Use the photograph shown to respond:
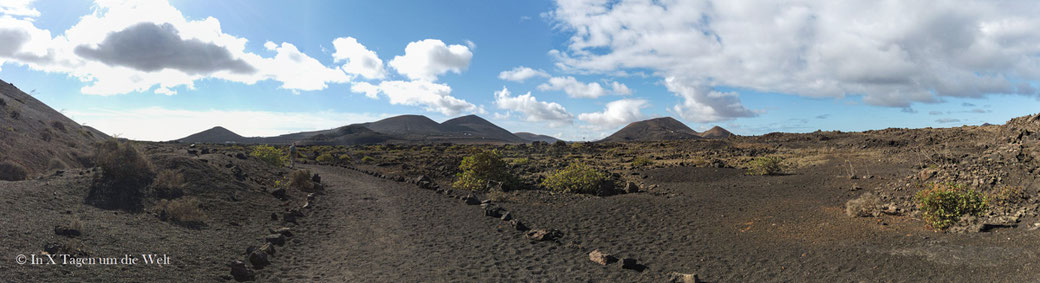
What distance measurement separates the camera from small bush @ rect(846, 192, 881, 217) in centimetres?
1105

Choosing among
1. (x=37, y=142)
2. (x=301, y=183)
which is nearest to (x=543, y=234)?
(x=301, y=183)

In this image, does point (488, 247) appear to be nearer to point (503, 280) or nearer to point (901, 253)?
point (503, 280)

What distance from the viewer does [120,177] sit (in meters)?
12.2

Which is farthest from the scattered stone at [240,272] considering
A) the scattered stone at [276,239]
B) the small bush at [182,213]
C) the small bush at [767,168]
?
A: the small bush at [767,168]

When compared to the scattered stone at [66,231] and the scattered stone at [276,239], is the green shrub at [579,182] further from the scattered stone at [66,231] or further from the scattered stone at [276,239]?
the scattered stone at [66,231]

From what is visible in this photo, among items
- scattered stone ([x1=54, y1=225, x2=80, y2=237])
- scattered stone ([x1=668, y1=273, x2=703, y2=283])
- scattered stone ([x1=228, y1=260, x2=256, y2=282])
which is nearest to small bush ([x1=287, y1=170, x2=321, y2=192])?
scattered stone ([x1=54, y1=225, x2=80, y2=237])

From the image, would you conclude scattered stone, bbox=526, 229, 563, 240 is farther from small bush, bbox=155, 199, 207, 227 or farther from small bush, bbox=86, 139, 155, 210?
small bush, bbox=86, 139, 155, 210

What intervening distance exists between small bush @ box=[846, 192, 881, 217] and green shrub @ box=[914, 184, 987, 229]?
162 cm

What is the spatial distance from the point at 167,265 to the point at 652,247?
360 inches

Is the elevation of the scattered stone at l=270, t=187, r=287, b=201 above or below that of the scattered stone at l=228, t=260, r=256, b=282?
above

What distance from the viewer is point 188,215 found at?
10.6 meters

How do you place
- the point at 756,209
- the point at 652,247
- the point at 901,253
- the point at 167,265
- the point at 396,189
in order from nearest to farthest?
the point at 167,265
the point at 901,253
the point at 652,247
the point at 756,209
the point at 396,189

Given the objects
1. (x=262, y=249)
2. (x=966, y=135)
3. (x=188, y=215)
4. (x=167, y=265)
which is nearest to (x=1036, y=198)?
(x=262, y=249)

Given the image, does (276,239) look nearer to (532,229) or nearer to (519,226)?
(519,226)
